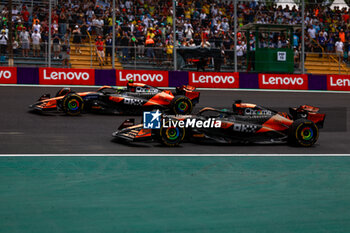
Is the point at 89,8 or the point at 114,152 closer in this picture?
the point at 114,152

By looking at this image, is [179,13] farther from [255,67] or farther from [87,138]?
[87,138]

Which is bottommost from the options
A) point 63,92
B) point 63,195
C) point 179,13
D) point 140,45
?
point 63,195

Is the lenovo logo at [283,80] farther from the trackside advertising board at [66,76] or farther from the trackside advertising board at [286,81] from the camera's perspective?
the trackside advertising board at [66,76]

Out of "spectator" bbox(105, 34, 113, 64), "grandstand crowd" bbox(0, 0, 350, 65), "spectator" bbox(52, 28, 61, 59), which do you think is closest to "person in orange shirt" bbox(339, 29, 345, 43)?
"grandstand crowd" bbox(0, 0, 350, 65)

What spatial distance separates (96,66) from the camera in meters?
22.8

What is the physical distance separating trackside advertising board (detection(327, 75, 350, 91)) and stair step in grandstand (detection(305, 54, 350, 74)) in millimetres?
393

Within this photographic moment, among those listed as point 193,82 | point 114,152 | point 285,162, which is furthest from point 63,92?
point 193,82

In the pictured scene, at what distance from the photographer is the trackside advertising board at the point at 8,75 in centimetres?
2156

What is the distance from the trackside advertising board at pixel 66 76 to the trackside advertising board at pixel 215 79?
4.57 m

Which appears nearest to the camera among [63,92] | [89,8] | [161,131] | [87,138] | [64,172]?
[64,172]

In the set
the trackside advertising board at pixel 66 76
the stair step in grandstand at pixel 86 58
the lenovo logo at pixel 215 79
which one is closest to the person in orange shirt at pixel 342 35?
the lenovo logo at pixel 215 79

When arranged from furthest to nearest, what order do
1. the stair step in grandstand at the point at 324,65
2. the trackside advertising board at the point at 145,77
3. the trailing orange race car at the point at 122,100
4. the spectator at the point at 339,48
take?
the spectator at the point at 339,48
the stair step in grandstand at the point at 324,65
the trackside advertising board at the point at 145,77
the trailing orange race car at the point at 122,100

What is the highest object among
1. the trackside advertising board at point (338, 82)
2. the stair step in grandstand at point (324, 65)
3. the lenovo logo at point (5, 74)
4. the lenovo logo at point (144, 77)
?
the stair step in grandstand at point (324, 65)

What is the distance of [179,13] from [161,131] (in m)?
13.3
